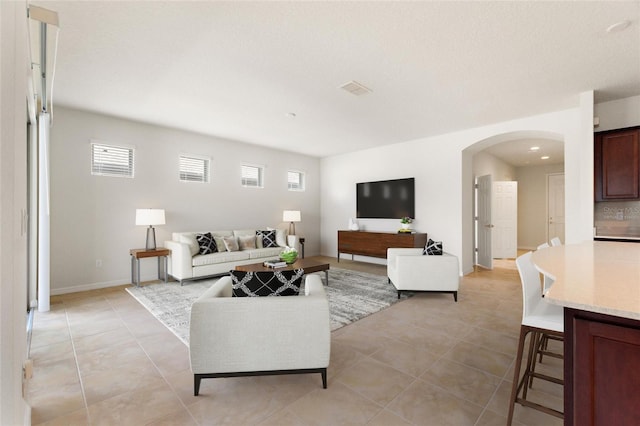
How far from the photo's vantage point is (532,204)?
28.6ft

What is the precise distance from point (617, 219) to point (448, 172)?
2385 mm

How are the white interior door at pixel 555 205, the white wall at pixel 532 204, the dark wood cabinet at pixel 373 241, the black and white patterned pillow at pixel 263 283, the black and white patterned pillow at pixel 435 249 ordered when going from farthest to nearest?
the white wall at pixel 532 204 → the white interior door at pixel 555 205 → the dark wood cabinet at pixel 373 241 → the black and white patterned pillow at pixel 435 249 → the black and white patterned pillow at pixel 263 283

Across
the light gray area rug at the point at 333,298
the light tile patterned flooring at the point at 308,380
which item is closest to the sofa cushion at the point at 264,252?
the light gray area rug at the point at 333,298

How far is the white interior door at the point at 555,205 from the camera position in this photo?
812cm

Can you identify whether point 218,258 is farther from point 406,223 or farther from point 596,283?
point 596,283

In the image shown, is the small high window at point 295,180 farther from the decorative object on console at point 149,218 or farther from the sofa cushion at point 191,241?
the decorative object on console at point 149,218

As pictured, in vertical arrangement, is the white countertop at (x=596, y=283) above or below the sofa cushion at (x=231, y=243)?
above

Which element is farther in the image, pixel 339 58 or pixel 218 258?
pixel 218 258

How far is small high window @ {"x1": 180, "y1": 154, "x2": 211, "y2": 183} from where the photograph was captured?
212 inches

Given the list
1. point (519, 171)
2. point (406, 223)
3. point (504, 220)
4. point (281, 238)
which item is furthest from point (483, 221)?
point (281, 238)

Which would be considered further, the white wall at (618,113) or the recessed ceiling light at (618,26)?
the white wall at (618,113)

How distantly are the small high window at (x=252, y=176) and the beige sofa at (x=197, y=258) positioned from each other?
1455mm

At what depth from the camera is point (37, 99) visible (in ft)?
11.2

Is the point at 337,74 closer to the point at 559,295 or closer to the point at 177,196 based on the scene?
the point at 559,295
